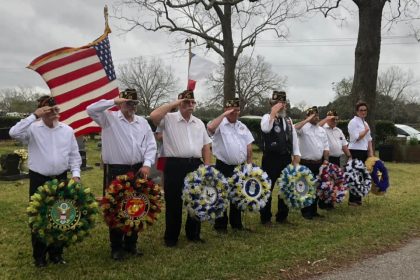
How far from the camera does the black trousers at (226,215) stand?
708 cm

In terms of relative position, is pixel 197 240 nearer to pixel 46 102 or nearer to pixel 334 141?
pixel 46 102

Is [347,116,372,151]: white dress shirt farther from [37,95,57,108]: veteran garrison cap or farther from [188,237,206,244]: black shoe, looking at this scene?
[37,95,57,108]: veteran garrison cap

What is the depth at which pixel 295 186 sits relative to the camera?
7.55 metres

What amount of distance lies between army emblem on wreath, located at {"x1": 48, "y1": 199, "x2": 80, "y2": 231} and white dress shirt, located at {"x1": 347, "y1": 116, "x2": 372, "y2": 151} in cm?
664

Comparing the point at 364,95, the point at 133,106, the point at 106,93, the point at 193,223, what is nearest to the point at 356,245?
the point at 193,223

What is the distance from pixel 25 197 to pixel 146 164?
532 centimetres

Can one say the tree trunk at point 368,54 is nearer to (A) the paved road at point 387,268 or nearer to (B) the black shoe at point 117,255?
(A) the paved road at point 387,268

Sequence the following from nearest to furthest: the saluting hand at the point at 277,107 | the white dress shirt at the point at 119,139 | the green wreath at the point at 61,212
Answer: the green wreath at the point at 61,212, the white dress shirt at the point at 119,139, the saluting hand at the point at 277,107

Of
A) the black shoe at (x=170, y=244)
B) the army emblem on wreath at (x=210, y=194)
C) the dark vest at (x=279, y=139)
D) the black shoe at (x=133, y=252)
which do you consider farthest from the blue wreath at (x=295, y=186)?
the black shoe at (x=133, y=252)

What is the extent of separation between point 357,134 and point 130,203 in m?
6.05

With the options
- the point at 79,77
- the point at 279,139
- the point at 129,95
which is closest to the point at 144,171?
the point at 129,95

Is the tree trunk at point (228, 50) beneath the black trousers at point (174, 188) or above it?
above

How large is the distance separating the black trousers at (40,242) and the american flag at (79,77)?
2109mm

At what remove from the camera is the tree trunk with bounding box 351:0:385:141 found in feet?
48.8
